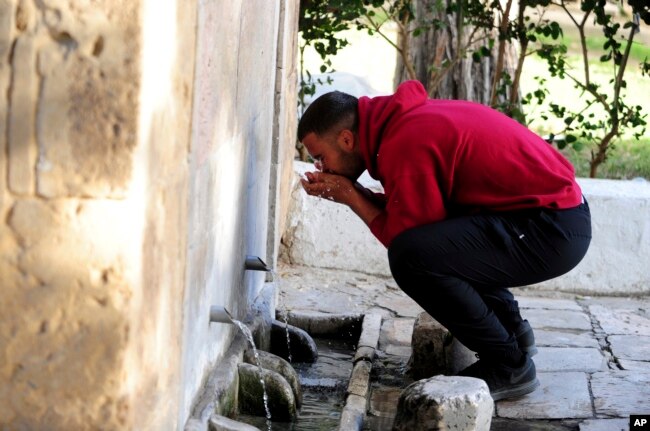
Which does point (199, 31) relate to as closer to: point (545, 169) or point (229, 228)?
point (229, 228)

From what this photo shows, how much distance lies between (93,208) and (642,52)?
1547 centimetres

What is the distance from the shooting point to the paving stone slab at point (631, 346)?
4.55 metres

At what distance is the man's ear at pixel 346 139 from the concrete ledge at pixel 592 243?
202 centimetres

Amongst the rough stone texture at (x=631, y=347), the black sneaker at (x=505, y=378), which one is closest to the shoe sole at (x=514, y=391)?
the black sneaker at (x=505, y=378)

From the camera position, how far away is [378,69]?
14.5m

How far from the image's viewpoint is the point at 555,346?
4.70 meters

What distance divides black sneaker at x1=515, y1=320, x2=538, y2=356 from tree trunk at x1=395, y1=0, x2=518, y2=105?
354cm

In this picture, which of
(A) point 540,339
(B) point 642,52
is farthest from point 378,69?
(A) point 540,339

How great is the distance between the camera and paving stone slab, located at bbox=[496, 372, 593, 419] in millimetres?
3867

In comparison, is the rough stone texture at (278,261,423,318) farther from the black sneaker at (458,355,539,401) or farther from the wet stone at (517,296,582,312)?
the black sneaker at (458,355,539,401)

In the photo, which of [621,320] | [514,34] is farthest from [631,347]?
[514,34]

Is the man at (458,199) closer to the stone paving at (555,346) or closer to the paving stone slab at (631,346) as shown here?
the stone paving at (555,346)

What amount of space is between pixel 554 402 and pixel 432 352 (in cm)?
52

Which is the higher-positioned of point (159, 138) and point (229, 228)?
point (159, 138)
